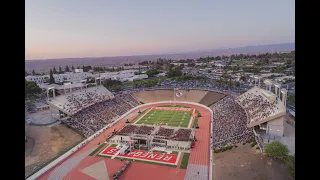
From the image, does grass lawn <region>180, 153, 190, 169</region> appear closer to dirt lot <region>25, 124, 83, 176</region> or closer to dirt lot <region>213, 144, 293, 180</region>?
dirt lot <region>213, 144, 293, 180</region>

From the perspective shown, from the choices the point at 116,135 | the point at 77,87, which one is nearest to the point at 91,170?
the point at 116,135

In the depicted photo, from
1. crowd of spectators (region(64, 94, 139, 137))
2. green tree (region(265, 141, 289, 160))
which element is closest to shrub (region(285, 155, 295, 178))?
green tree (region(265, 141, 289, 160))

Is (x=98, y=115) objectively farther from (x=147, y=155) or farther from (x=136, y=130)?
(x=147, y=155)

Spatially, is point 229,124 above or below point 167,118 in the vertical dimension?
above

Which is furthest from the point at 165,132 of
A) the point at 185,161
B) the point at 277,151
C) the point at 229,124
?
the point at 277,151

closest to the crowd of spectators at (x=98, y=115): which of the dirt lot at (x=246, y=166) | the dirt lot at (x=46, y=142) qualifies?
the dirt lot at (x=46, y=142)

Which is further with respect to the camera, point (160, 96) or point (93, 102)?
point (160, 96)
